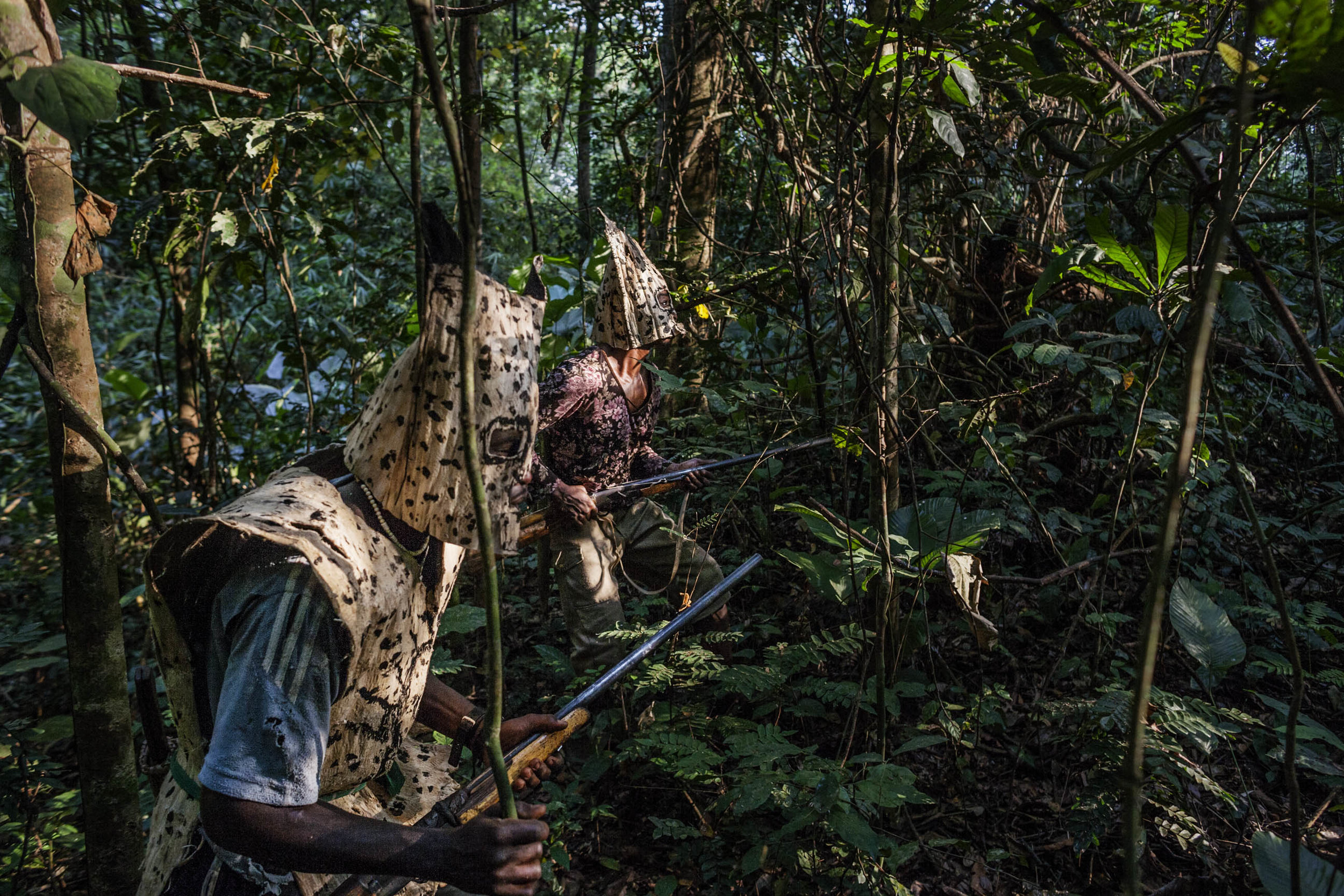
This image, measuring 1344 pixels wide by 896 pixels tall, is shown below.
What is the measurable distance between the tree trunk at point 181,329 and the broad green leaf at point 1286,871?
4993 mm

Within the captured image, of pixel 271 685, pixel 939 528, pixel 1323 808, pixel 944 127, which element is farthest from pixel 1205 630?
pixel 271 685

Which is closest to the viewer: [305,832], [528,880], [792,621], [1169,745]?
[305,832]

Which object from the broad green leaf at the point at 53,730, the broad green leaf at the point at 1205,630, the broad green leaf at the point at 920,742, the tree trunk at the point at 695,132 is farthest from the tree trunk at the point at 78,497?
the tree trunk at the point at 695,132

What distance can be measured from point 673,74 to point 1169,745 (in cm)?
428

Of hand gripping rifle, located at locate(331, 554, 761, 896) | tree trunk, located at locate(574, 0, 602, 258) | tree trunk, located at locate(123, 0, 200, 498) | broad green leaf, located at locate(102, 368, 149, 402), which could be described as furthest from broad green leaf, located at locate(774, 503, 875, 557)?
broad green leaf, located at locate(102, 368, 149, 402)

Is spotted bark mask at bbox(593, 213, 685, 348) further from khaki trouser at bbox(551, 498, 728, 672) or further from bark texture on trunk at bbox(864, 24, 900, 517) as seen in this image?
bark texture on trunk at bbox(864, 24, 900, 517)

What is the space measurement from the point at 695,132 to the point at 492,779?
4.16 meters

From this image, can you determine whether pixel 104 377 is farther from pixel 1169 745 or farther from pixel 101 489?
pixel 1169 745

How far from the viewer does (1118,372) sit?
2787 mm

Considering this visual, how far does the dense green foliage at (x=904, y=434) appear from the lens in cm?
230

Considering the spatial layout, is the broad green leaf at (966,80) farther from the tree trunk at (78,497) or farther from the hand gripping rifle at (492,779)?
the tree trunk at (78,497)

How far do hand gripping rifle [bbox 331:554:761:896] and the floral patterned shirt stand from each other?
4.82 feet

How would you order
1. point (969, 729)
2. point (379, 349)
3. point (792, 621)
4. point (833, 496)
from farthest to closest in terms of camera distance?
point (379, 349)
point (833, 496)
point (792, 621)
point (969, 729)

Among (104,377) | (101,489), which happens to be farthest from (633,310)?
(104,377)
